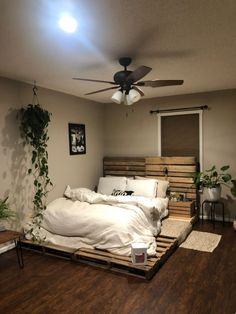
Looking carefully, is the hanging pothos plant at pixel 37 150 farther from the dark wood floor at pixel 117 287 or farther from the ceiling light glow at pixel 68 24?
the ceiling light glow at pixel 68 24

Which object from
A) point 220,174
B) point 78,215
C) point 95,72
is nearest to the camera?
point 95,72

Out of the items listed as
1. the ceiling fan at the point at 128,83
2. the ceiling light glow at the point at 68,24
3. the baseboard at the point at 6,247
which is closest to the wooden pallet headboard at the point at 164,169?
the ceiling fan at the point at 128,83

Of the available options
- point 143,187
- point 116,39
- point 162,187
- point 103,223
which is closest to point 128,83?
point 116,39

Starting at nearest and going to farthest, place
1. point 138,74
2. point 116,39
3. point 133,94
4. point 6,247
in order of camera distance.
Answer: point 116,39, point 138,74, point 133,94, point 6,247

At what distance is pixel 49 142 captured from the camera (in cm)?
423

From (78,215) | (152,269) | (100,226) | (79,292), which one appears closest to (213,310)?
(152,269)

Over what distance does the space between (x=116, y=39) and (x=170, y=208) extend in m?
Answer: 3.28

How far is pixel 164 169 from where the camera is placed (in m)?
5.01

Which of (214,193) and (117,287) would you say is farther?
(214,193)

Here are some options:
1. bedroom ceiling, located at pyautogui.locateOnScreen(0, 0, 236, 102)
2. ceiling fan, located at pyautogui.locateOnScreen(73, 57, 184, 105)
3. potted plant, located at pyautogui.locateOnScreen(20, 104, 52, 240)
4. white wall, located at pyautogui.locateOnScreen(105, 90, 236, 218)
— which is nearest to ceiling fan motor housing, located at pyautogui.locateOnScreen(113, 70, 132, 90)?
ceiling fan, located at pyautogui.locateOnScreen(73, 57, 184, 105)

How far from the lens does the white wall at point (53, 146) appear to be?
351 centimetres

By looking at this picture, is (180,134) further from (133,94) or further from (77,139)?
(133,94)

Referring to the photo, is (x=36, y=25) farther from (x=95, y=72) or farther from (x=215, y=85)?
(x=215, y=85)

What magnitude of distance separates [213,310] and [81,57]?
276 cm
